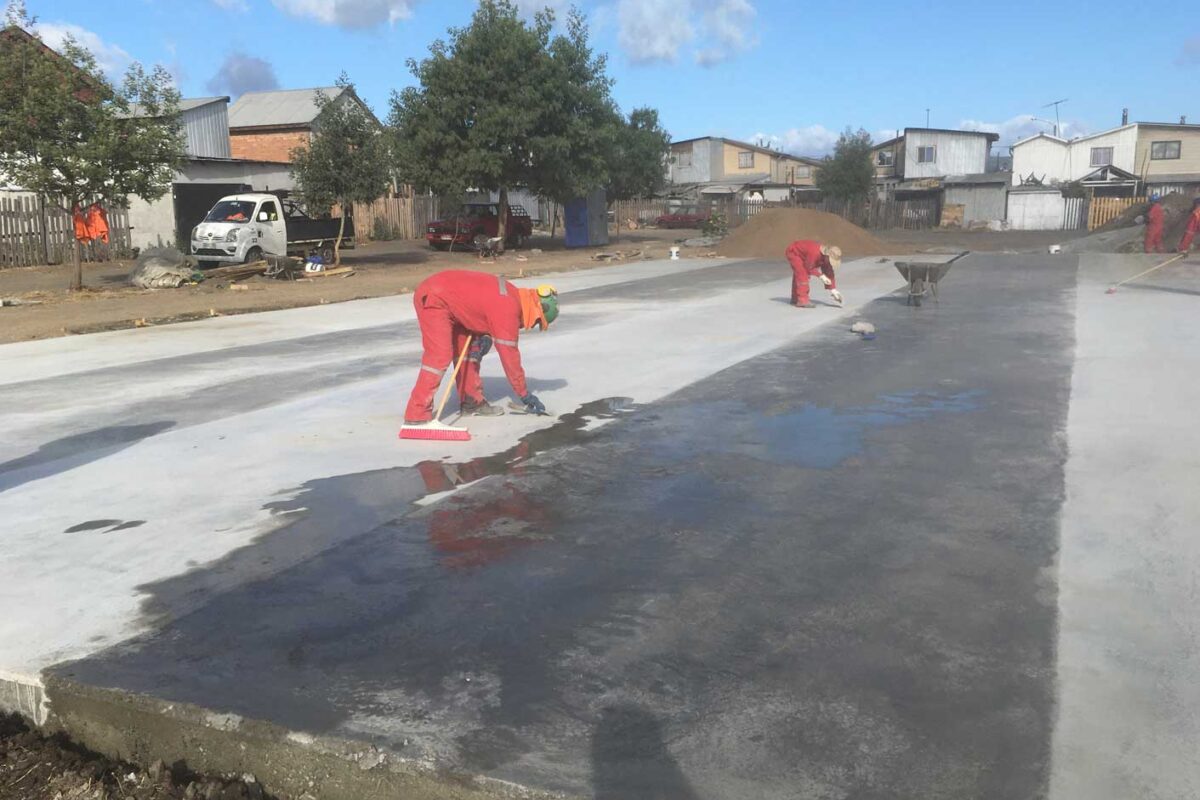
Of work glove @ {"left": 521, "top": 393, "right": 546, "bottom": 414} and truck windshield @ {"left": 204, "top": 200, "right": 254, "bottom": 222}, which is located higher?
truck windshield @ {"left": 204, "top": 200, "right": 254, "bottom": 222}

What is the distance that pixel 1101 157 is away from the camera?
6138cm

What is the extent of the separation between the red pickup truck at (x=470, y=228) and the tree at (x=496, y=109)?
2.81 meters

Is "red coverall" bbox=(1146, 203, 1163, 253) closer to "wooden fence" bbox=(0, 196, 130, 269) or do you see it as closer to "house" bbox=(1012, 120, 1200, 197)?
"wooden fence" bbox=(0, 196, 130, 269)

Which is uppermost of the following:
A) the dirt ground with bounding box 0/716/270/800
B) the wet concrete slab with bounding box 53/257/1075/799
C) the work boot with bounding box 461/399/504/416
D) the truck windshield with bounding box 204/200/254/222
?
the truck windshield with bounding box 204/200/254/222

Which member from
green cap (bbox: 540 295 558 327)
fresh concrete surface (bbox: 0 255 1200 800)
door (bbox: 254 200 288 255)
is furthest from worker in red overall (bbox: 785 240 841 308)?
door (bbox: 254 200 288 255)

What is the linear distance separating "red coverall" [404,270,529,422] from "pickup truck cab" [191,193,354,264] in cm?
1731

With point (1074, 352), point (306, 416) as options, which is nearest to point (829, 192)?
point (1074, 352)

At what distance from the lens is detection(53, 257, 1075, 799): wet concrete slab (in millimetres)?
3162

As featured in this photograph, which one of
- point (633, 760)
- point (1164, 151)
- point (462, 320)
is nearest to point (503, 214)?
point (462, 320)

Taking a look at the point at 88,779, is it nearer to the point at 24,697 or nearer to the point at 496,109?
the point at 24,697

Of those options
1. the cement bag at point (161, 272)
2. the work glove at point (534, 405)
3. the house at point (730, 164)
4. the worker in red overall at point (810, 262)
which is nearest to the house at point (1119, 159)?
the house at point (730, 164)

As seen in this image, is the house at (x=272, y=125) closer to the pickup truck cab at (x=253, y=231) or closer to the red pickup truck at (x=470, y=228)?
the red pickup truck at (x=470, y=228)

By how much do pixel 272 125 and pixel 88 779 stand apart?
4606 cm

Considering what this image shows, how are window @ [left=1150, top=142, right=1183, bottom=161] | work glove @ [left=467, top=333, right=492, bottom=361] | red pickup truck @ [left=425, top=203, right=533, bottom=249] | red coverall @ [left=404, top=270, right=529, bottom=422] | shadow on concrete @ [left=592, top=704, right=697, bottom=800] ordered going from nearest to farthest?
shadow on concrete @ [left=592, top=704, right=697, bottom=800]
red coverall @ [left=404, top=270, right=529, bottom=422]
work glove @ [left=467, top=333, right=492, bottom=361]
red pickup truck @ [left=425, top=203, right=533, bottom=249]
window @ [left=1150, top=142, right=1183, bottom=161]
